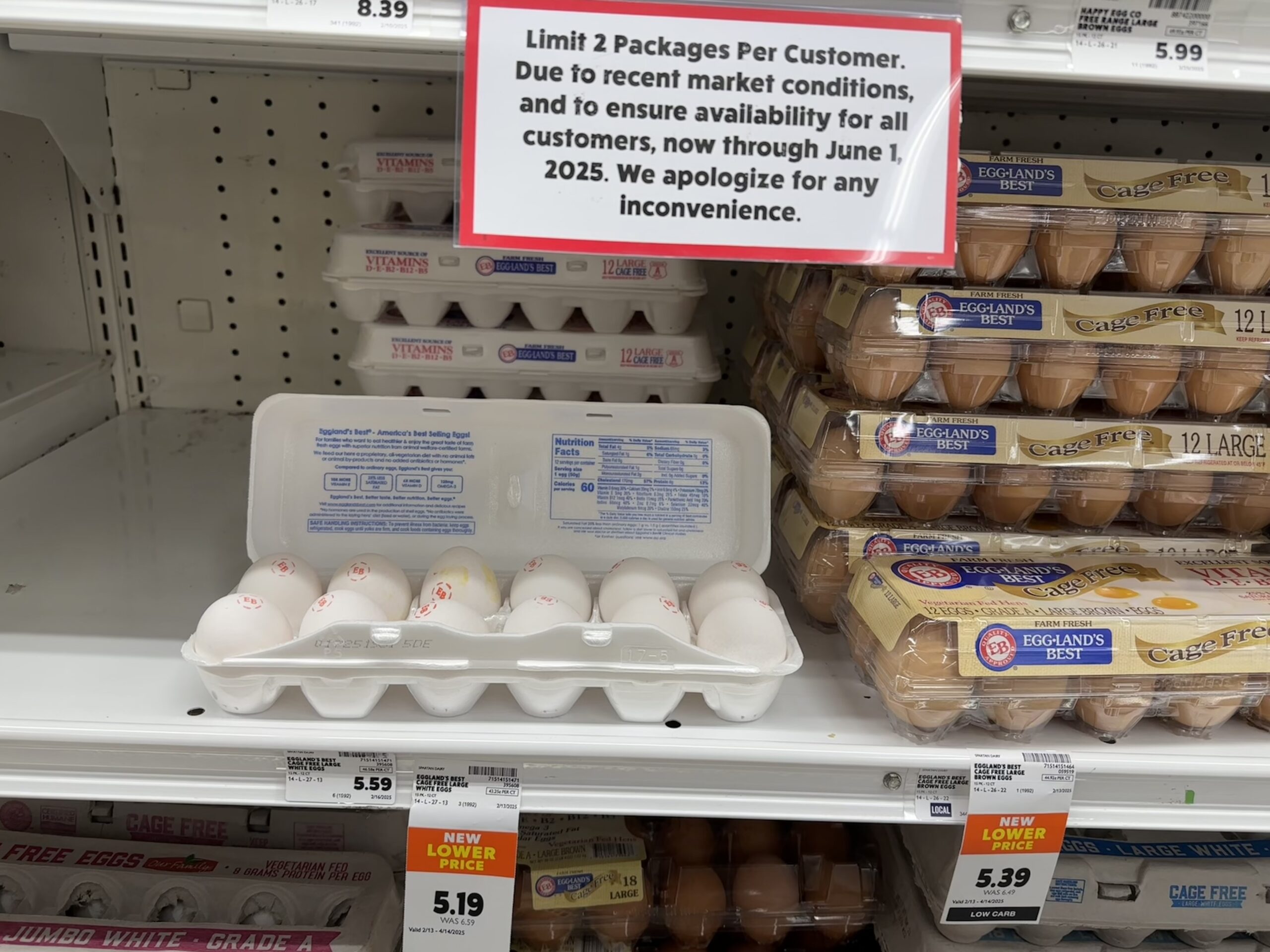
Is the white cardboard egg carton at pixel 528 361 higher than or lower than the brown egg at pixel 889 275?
lower

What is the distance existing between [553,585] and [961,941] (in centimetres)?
67

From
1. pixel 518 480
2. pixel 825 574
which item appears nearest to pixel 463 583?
pixel 518 480

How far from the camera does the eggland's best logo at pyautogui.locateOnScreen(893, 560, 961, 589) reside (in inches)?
36.2

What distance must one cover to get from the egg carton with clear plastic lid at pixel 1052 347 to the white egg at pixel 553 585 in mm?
369

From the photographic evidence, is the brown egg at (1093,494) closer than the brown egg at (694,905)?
Yes

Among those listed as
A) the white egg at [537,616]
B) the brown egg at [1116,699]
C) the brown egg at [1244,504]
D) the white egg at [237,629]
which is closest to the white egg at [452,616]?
the white egg at [537,616]

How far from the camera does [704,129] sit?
0.74 meters

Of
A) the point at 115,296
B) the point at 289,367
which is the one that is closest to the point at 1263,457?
the point at 289,367

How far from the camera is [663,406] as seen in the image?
1.11 metres

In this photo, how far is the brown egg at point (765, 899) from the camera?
3.89 feet

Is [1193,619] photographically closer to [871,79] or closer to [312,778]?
[871,79]

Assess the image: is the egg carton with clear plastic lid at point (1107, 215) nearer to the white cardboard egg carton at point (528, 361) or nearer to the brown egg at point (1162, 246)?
the brown egg at point (1162, 246)

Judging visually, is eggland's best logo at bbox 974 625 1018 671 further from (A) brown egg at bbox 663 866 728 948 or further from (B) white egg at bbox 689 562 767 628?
(A) brown egg at bbox 663 866 728 948

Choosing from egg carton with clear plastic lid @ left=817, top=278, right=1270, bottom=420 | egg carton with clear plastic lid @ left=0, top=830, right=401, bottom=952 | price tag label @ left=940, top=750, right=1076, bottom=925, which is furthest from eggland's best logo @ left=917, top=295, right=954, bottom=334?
egg carton with clear plastic lid @ left=0, top=830, right=401, bottom=952
